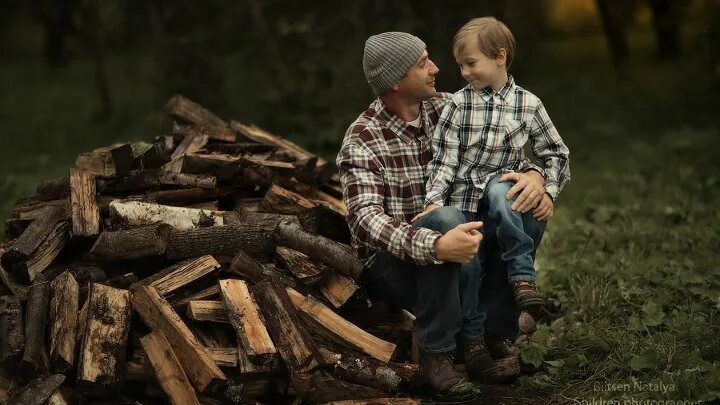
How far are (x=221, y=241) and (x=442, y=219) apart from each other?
1310 millimetres

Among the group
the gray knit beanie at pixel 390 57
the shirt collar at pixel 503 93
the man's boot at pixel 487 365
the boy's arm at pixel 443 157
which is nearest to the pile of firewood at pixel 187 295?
the man's boot at pixel 487 365

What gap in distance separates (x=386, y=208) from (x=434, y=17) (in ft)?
24.2

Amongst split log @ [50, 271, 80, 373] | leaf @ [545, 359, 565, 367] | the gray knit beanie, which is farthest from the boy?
split log @ [50, 271, 80, 373]

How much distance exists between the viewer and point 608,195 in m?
8.58

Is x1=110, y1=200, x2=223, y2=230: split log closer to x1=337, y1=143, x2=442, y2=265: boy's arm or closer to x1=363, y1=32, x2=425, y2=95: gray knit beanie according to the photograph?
x1=337, y1=143, x2=442, y2=265: boy's arm

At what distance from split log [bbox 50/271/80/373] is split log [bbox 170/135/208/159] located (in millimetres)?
1382

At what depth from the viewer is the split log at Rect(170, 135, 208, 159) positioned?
5888 mm

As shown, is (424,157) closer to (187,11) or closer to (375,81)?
(375,81)

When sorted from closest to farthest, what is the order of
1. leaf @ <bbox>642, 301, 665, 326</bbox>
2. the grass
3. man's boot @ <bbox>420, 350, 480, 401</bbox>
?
man's boot @ <bbox>420, 350, 480, 401</bbox>, the grass, leaf @ <bbox>642, 301, 665, 326</bbox>

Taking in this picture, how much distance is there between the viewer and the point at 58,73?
1678 cm

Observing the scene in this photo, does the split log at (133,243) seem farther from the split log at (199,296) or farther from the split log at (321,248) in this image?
the split log at (321,248)

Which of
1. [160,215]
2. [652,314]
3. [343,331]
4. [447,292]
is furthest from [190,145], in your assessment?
[652,314]

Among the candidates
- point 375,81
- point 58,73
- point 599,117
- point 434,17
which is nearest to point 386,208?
point 375,81

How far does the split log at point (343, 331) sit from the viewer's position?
14.8 feet
